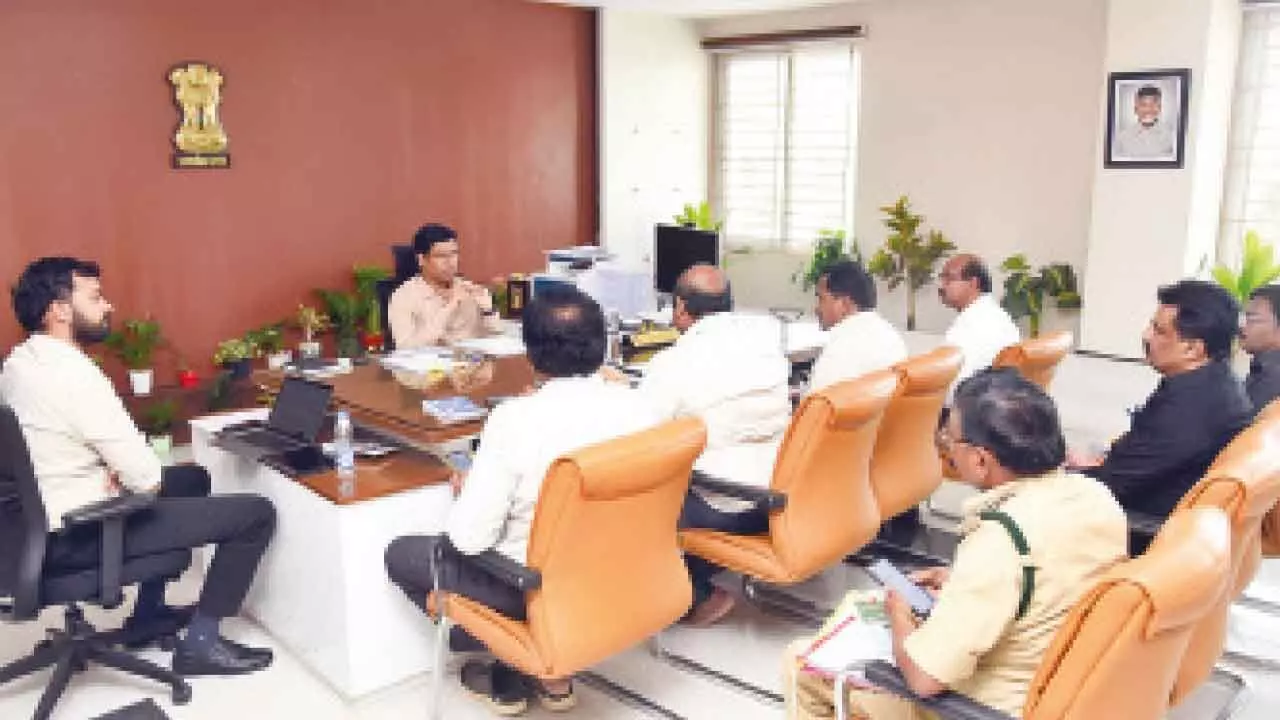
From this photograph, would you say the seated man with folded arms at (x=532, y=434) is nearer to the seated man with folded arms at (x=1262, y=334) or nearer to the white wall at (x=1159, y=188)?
the seated man with folded arms at (x=1262, y=334)

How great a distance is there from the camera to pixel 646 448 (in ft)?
6.91

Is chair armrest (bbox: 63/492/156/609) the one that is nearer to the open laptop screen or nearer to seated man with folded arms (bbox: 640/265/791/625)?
the open laptop screen

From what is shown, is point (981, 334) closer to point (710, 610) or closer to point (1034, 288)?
point (710, 610)

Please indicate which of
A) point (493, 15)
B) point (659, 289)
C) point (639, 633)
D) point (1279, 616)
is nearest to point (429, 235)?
point (659, 289)

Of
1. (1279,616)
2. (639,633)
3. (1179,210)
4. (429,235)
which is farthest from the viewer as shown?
(1179,210)

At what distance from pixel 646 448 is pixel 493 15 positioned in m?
5.49

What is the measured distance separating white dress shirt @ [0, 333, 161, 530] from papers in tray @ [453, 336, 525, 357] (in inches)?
63.3

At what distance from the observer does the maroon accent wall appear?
504cm

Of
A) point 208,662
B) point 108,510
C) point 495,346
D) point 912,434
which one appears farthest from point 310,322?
point 912,434

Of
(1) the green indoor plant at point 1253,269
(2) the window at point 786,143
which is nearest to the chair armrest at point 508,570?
(1) the green indoor plant at point 1253,269

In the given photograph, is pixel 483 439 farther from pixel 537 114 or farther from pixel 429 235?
pixel 537 114

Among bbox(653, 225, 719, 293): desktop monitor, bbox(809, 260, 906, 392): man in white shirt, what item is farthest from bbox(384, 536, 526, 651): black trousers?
bbox(653, 225, 719, 293): desktop monitor

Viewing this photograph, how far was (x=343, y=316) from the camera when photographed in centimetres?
613

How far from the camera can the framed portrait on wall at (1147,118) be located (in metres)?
5.84
